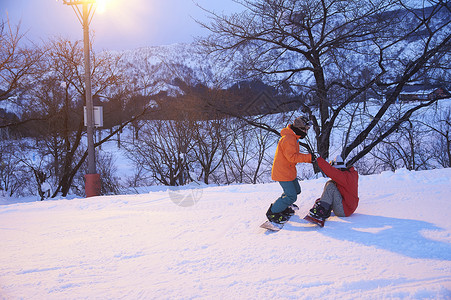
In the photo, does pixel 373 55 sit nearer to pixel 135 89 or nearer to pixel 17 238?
pixel 17 238

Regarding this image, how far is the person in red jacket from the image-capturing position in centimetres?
A: 343

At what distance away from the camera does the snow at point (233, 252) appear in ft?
6.77

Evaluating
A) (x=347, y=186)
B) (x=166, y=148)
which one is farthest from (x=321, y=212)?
(x=166, y=148)

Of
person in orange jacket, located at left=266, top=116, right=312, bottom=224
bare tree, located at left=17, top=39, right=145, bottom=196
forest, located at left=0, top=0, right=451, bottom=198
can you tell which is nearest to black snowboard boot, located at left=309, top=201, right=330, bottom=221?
person in orange jacket, located at left=266, top=116, right=312, bottom=224

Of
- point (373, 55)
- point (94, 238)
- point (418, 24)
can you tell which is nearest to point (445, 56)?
point (418, 24)

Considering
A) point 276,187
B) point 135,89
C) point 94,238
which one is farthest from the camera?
point 135,89

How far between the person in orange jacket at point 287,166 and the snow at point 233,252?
206mm

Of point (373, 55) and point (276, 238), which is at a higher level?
point (373, 55)

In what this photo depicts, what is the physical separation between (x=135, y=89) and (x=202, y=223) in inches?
582

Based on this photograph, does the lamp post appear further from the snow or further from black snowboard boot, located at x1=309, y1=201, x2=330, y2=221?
black snowboard boot, located at x1=309, y1=201, x2=330, y2=221

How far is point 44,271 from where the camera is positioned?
2.47 m

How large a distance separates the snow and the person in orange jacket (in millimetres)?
206

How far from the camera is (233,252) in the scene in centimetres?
A: 276

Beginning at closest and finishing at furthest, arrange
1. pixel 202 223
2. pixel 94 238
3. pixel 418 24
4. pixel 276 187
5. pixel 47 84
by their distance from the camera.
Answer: pixel 94 238
pixel 202 223
pixel 276 187
pixel 418 24
pixel 47 84
